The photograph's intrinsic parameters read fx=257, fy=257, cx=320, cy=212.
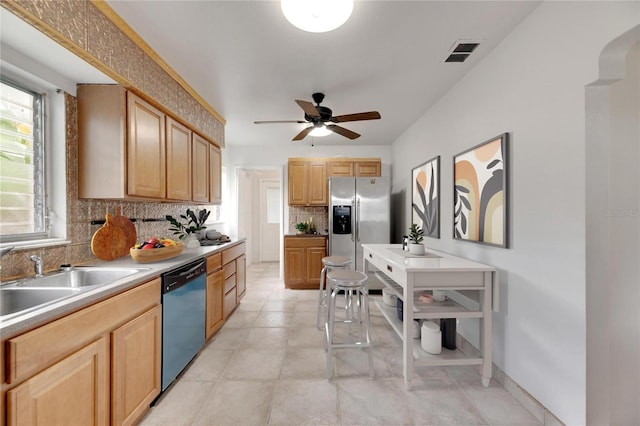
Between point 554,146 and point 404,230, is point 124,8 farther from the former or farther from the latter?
point 404,230

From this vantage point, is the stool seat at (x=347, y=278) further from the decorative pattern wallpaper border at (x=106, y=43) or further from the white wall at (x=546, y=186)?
the decorative pattern wallpaper border at (x=106, y=43)

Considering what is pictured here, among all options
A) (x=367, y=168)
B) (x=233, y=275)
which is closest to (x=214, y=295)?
(x=233, y=275)

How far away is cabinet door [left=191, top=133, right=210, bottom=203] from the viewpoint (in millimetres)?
2914

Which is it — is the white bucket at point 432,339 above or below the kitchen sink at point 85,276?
below

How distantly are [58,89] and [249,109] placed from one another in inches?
69.8

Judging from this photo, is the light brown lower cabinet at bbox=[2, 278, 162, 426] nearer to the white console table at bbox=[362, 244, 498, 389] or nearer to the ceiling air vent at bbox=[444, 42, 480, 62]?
the white console table at bbox=[362, 244, 498, 389]

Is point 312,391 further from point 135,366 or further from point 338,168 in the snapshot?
point 338,168

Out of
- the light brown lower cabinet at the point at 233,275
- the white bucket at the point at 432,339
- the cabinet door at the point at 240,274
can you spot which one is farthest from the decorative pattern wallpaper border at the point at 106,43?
the white bucket at the point at 432,339

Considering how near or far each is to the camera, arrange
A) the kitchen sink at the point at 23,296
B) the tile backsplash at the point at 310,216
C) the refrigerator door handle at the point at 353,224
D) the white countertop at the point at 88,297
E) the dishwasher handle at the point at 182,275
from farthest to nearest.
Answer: the tile backsplash at the point at 310,216 < the refrigerator door handle at the point at 353,224 < the dishwasher handle at the point at 182,275 < the kitchen sink at the point at 23,296 < the white countertop at the point at 88,297

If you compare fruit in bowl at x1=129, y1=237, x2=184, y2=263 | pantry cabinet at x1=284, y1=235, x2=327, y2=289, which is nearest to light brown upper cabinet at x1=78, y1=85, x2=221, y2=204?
fruit in bowl at x1=129, y1=237, x2=184, y2=263

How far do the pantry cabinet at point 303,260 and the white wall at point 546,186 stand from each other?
2.69m

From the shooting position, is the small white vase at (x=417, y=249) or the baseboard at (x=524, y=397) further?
the small white vase at (x=417, y=249)

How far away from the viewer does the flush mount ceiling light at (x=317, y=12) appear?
1293mm

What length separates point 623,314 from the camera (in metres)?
1.32
